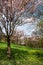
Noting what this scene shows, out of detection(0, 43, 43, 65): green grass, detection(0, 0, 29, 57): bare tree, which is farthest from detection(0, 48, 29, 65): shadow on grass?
detection(0, 0, 29, 57): bare tree

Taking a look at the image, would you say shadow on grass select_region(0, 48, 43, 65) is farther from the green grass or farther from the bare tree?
the bare tree

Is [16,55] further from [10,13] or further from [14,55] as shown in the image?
[10,13]

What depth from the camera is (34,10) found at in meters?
20.1

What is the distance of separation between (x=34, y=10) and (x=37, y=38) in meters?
8.59

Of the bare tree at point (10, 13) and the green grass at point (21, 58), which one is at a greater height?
the bare tree at point (10, 13)

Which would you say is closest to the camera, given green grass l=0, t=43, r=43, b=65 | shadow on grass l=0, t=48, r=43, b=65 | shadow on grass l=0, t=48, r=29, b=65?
green grass l=0, t=43, r=43, b=65

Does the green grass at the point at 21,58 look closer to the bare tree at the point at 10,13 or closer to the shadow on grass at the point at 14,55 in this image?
the shadow on grass at the point at 14,55

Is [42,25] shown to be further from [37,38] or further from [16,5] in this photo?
[16,5]

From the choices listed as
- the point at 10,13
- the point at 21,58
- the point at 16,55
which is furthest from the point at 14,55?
the point at 10,13

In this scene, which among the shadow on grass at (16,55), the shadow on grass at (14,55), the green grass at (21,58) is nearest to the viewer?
the green grass at (21,58)

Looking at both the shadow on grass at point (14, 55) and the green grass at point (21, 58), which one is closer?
the green grass at point (21, 58)

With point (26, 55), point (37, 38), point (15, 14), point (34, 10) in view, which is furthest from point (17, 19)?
point (37, 38)

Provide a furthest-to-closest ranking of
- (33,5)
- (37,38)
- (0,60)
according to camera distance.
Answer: (37,38) < (33,5) < (0,60)

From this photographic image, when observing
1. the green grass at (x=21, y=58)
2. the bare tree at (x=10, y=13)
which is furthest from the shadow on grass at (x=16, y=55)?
the bare tree at (x=10, y=13)
